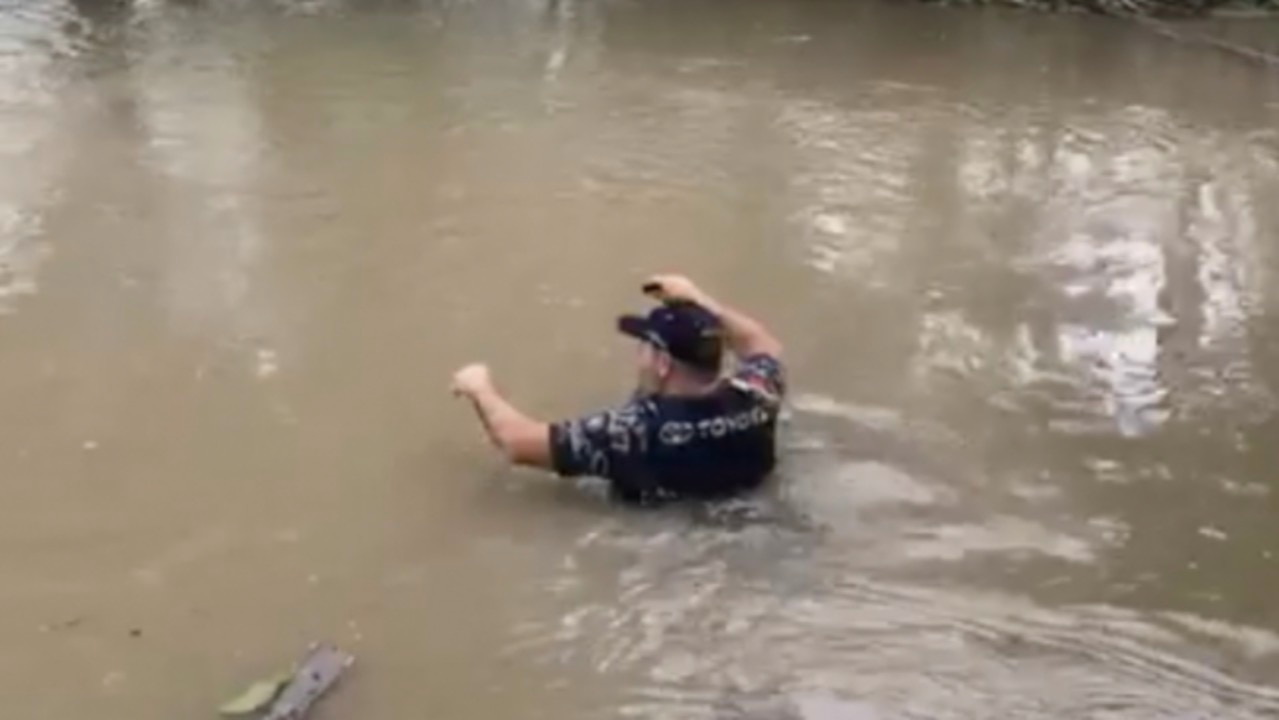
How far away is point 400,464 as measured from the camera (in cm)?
598

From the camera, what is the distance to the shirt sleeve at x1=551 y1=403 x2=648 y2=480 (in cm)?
563

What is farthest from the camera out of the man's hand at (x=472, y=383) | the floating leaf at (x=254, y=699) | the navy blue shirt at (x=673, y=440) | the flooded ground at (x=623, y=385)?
the man's hand at (x=472, y=383)

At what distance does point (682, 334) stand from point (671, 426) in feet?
0.86

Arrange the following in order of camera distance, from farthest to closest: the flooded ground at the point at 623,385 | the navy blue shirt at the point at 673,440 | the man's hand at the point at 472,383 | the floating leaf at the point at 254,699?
1. the man's hand at the point at 472,383
2. the navy blue shirt at the point at 673,440
3. the flooded ground at the point at 623,385
4. the floating leaf at the point at 254,699

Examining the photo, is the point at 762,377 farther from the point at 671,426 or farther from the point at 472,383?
the point at 472,383

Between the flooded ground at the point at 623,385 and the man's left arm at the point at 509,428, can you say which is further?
the man's left arm at the point at 509,428

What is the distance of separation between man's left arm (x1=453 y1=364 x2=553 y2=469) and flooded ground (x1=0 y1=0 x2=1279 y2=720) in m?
0.14

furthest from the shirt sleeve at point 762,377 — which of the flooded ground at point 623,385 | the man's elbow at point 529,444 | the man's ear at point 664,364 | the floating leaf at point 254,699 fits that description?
the floating leaf at point 254,699

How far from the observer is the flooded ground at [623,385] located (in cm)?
494

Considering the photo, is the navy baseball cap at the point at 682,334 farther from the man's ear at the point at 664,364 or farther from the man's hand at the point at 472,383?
the man's hand at the point at 472,383

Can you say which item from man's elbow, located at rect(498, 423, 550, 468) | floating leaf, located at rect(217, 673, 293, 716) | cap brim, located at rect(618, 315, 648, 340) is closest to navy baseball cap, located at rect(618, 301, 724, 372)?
cap brim, located at rect(618, 315, 648, 340)

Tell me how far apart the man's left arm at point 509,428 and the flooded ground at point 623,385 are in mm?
139

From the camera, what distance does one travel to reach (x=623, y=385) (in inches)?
259

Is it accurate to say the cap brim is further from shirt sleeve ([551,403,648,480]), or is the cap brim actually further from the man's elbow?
the man's elbow
